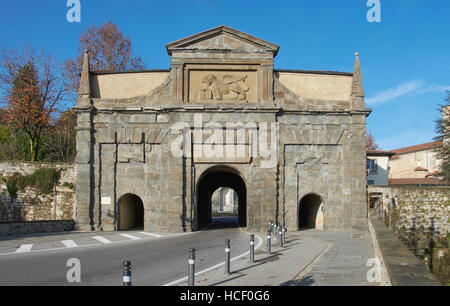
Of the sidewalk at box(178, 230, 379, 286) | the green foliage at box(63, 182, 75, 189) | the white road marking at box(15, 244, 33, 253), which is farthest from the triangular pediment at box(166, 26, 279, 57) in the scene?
the white road marking at box(15, 244, 33, 253)

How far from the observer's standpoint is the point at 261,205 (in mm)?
22547

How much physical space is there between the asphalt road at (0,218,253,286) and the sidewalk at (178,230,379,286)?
95 centimetres

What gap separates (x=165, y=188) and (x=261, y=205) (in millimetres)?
5335

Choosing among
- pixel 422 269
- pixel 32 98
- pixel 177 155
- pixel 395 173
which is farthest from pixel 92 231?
pixel 395 173

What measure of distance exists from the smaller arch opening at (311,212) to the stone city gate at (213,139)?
1.53m

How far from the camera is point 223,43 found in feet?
76.2

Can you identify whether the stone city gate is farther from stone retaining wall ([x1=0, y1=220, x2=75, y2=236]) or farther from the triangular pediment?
stone retaining wall ([x1=0, y1=220, x2=75, y2=236])

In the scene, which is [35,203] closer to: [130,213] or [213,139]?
[130,213]

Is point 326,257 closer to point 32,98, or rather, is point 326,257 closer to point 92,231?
point 92,231

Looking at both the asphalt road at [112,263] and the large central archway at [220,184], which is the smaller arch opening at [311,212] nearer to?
the large central archway at [220,184]

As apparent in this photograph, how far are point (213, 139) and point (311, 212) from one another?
8.59 m

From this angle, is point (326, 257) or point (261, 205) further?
point (261, 205)

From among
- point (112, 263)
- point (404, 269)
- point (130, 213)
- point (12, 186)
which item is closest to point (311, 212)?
point (130, 213)

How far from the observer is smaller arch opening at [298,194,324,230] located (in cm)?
2489
